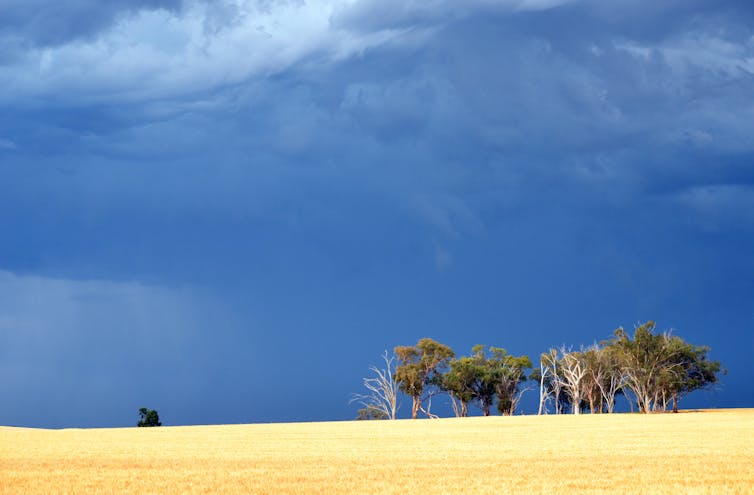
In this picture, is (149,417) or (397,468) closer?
(397,468)

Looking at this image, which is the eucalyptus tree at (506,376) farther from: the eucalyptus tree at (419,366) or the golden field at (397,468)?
the golden field at (397,468)

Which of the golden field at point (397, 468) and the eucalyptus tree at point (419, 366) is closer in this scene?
the golden field at point (397, 468)

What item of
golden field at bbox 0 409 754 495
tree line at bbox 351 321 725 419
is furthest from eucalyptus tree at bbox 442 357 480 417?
golden field at bbox 0 409 754 495

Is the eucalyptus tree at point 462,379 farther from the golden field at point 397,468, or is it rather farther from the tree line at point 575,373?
the golden field at point 397,468

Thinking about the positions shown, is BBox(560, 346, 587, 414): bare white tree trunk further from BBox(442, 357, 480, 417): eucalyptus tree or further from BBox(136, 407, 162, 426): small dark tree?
BBox(136, 407, 162, 426): small dark tree

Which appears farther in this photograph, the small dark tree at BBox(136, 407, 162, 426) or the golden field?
the small dark tree at BBox(136, 407, 162, 426)

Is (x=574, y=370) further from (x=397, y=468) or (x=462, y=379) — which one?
(x=397, y=468)

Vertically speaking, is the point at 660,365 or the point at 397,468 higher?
the point at 660,365

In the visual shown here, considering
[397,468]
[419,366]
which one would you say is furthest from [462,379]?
[397,468]

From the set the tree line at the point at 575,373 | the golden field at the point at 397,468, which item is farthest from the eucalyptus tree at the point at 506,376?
the golden field at the point at 397,468

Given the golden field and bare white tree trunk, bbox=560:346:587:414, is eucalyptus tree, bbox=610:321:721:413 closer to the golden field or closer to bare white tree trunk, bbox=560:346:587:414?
bare white tree trunk, bbox=560:346:587:414

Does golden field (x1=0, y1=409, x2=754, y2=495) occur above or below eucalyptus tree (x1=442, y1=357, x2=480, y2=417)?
below

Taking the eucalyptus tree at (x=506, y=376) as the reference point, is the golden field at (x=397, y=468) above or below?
below

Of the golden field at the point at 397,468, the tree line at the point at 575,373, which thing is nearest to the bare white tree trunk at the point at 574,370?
the tree line at the point at 575,373
